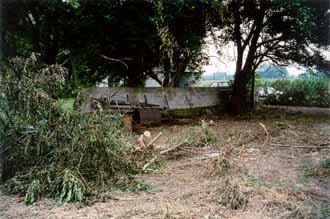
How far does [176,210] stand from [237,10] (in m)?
7.36

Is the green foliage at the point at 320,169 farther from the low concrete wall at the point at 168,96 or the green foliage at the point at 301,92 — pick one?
the green foliage at the point at 301,92

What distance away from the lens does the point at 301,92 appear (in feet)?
41.3

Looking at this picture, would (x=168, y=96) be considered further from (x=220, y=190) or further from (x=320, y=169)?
(x=220, y=190)

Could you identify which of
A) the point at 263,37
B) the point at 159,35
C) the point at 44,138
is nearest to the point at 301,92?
the point at 263,37

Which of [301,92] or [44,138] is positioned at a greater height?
[301,92]

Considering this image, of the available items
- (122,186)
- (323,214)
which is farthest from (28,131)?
(323,214)

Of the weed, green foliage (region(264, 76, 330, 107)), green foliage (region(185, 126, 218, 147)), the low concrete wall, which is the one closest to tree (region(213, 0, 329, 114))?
the low concrete wall

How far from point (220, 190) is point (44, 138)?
5.51 ft

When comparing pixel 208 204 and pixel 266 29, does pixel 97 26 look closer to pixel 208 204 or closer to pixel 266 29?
pixel 266 29

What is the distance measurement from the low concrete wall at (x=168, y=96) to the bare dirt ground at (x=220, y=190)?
258 centimetres

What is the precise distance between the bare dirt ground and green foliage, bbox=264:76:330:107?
23.0 feet

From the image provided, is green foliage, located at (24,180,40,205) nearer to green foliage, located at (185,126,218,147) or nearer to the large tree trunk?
green foliage, located at (185,126,218,147)

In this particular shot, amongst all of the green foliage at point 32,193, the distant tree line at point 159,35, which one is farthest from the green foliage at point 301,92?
the green foliage at point 32,193

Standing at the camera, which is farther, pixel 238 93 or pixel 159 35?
pixel 238 93
